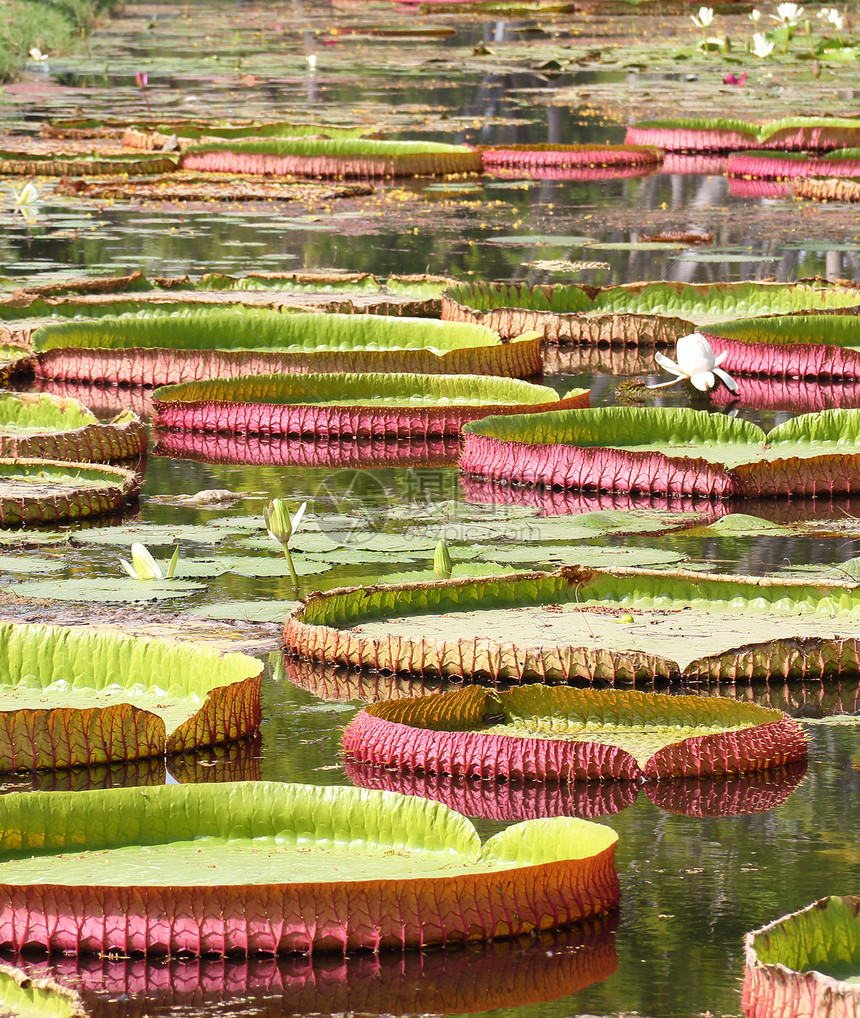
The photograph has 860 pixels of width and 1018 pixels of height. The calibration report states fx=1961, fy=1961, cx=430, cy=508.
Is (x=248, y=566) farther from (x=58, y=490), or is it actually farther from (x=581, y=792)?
(x=581, y=792)

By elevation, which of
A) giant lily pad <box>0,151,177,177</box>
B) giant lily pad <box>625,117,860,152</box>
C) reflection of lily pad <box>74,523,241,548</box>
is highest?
giant lily pad <box>625,117,860,152</box>

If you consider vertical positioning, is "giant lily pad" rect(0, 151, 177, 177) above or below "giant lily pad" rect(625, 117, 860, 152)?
below

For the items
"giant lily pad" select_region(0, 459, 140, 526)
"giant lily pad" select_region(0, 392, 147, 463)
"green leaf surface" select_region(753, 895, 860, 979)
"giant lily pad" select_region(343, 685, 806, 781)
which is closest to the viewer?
"green leaf surface" select_region(753, 895, 860, 979)

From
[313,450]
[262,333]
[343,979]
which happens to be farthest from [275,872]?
[262,333]

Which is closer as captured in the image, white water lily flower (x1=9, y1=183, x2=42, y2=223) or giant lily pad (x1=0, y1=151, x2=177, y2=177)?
white water lily flower (x1=9, y1=183, x2=42, y2=223)

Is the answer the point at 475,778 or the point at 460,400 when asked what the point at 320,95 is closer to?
the point at 460,400

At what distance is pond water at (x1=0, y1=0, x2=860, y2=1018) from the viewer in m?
2.67

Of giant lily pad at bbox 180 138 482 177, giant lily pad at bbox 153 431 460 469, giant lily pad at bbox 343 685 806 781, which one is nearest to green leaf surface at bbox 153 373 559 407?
giant lily pad at bbox 153 431 460 469

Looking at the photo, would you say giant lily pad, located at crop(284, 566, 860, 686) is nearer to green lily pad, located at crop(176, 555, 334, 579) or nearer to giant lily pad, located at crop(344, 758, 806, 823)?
giant lily pad, located at crop(344, 758, 806, 823)

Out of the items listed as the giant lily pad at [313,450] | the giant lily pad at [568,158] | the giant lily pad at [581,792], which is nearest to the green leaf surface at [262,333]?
the giant lily pad at [313,450]

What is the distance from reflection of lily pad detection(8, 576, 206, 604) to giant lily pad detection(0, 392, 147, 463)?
1.41 metres

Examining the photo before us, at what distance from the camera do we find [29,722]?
11.6 ft

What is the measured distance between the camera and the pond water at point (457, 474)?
2670 millimetres

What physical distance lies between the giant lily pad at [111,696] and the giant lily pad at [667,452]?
7.42 ft
